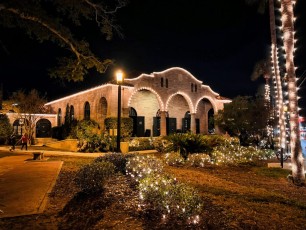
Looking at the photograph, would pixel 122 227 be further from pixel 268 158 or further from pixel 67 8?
pixel 268 158

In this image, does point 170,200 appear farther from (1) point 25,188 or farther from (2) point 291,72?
(2) point 291,72

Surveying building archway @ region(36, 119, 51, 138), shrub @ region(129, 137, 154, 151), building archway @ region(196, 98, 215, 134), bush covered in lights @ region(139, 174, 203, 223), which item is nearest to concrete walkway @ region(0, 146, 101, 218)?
bush covered in lights @ region(139, 174, 203, 223)

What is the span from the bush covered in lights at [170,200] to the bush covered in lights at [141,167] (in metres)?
2.00

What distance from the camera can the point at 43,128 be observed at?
3419cm

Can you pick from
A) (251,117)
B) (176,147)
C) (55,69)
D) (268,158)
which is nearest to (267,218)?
(55,69)

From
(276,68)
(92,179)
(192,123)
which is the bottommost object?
(92,179)

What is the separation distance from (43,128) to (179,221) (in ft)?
108

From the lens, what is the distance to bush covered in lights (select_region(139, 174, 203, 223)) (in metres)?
4.77

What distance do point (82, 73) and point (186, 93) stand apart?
19.9 metres

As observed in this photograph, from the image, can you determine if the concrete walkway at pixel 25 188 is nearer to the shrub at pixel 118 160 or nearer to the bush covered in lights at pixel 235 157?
the shrub at pixel 118 160

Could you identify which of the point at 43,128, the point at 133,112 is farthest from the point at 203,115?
the point at 43,128

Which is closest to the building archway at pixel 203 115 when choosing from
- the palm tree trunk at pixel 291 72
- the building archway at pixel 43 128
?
the building archway at pixel 43 128

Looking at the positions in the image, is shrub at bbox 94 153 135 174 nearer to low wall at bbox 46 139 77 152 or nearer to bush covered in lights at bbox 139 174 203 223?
bush covered in lights at bbox 139 174 203 223

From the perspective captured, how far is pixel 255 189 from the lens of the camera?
7.30 meters
